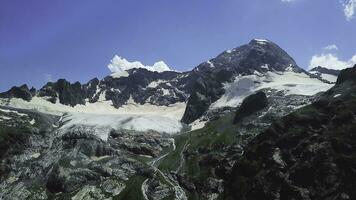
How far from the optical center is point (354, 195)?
198750 millimetres
